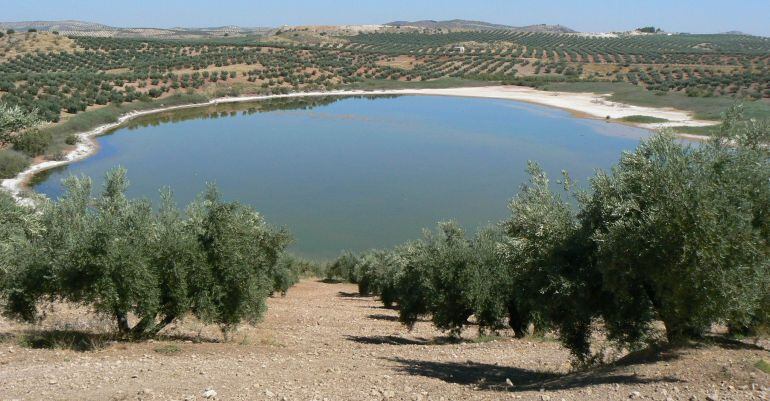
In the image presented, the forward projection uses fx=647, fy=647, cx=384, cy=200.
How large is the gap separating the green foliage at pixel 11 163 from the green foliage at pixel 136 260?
1273 inches

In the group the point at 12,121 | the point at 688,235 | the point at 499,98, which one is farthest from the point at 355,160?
the point at 499,98

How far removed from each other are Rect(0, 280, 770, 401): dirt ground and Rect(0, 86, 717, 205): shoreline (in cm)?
3150

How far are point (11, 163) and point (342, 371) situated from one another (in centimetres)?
4009

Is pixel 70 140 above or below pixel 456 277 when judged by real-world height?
below

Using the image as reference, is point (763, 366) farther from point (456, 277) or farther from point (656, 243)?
point (456, 277)

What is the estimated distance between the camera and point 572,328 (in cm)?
1194

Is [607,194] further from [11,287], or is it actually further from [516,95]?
[516,95]

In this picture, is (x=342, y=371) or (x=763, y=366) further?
(x=342, y=371)

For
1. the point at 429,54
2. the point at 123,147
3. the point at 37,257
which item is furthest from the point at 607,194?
the point at 429,54

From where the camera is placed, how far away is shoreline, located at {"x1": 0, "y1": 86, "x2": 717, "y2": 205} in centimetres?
4950

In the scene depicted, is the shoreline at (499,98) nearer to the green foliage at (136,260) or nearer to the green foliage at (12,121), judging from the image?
the green foliage at (136,260)

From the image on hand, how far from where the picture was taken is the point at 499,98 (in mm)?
96000

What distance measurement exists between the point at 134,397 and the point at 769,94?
81.5 metres

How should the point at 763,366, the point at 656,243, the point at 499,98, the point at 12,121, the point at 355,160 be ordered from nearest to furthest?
the point at 763,366 < the point at 656,243 < the point at 12,121 < the point at 355,160 < the point at 499,98
